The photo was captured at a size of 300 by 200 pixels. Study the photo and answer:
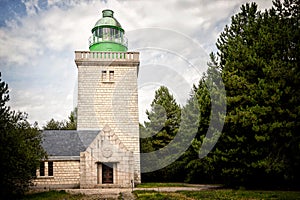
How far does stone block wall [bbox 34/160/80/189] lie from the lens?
72.5 feet

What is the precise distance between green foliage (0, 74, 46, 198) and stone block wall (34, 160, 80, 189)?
4987mm

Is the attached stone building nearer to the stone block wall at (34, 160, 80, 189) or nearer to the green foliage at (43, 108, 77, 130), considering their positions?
the stone block wall at (34, 160, 80, 189)

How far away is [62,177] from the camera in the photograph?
2228 cm

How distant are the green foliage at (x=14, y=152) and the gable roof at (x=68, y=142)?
5594 mm

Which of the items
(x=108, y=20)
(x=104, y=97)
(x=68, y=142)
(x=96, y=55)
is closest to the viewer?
(x=68, y=142)

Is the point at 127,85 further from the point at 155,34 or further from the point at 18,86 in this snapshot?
the point at 18,86

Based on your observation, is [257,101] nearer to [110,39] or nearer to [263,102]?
[263,102]

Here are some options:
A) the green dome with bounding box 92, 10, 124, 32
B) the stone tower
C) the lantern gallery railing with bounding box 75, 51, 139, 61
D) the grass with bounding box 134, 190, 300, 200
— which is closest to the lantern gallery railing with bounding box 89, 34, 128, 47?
the stone tower

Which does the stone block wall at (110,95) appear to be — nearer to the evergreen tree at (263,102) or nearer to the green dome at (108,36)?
the green dome at (108,36)

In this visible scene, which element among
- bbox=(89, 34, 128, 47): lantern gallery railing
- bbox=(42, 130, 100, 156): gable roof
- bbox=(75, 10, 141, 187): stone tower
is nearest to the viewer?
bbox=(42, 130, 100, 156): gable roof

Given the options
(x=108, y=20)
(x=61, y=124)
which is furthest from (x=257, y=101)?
(x=61, y=124)

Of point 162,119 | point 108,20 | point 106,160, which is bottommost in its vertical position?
point 106,160

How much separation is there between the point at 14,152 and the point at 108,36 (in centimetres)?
1313

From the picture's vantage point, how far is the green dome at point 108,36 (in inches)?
986
